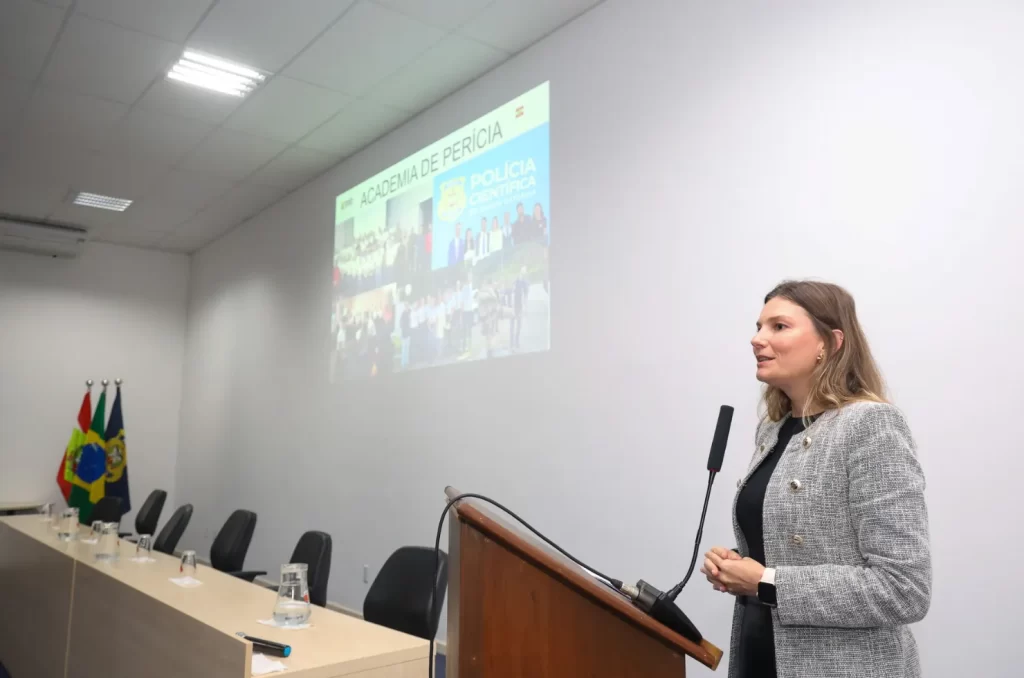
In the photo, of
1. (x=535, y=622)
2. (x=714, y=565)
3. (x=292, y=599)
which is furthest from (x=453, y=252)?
(x=535, y=622)

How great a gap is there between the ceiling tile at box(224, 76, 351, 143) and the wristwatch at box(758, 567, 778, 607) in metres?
3.92

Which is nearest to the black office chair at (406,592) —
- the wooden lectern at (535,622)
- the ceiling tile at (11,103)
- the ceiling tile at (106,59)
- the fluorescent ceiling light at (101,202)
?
the wooden lectern at (535,622)

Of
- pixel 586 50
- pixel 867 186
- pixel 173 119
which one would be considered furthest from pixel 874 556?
pixel 173 119

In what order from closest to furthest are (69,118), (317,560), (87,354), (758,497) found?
(758,497), (317,560), (69,118), (87,354)

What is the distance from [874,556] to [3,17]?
172 inches

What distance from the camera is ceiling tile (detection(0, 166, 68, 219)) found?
5.84 metres

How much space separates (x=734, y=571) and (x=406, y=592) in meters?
1.79

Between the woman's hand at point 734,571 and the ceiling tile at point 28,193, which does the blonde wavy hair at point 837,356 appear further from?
the ceiling tile at point 28,193

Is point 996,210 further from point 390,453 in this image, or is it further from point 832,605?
point 390,453

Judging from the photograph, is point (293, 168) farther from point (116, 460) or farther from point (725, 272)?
point (725, 272)

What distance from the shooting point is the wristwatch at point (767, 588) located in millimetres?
1229

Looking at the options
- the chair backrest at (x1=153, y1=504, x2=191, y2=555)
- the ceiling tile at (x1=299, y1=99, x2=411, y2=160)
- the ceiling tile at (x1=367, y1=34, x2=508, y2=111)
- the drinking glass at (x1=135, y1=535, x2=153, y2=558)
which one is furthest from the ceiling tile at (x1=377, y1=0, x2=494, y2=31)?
the chair backrest at (x1=153, y1=504, x2=191, y2=555)

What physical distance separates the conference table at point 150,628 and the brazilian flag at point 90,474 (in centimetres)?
335

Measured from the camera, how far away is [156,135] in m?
5.05
